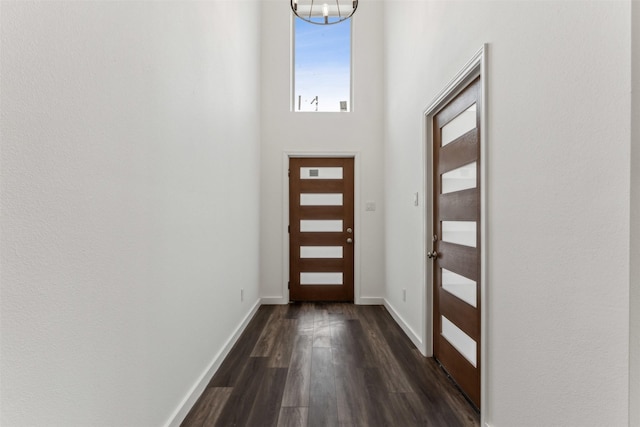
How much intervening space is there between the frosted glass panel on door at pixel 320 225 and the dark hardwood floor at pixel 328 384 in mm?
1377

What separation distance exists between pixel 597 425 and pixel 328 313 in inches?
120

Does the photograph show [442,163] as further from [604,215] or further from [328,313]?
[328,313]

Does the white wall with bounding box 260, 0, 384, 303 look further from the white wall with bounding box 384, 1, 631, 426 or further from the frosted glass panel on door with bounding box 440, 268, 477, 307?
the white wall with bounding box 384, 1, 631, 426

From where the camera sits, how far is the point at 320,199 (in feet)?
14.7

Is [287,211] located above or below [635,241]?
above

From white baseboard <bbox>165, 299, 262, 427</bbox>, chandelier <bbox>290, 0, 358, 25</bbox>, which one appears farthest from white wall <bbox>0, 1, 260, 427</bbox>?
chandelier <bbox>290, 0, 358, 25</bbox>

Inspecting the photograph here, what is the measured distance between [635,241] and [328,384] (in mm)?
1897

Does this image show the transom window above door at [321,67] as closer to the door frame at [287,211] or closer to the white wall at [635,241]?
the door frame at [287,211]

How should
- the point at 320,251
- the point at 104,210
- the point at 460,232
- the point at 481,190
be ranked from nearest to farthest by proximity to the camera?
the point at 104,210 → the point at 481,190 → the point at 460,232 → the point at 320,251

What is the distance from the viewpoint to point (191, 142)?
6.49ft

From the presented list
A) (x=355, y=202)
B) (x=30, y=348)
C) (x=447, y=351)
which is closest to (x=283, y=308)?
(x=355, y=202)

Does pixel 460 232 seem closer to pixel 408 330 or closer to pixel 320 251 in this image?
pixel 408 330

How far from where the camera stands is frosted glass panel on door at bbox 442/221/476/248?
202cm

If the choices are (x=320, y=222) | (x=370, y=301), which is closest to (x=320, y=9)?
(x=320, y=222)
